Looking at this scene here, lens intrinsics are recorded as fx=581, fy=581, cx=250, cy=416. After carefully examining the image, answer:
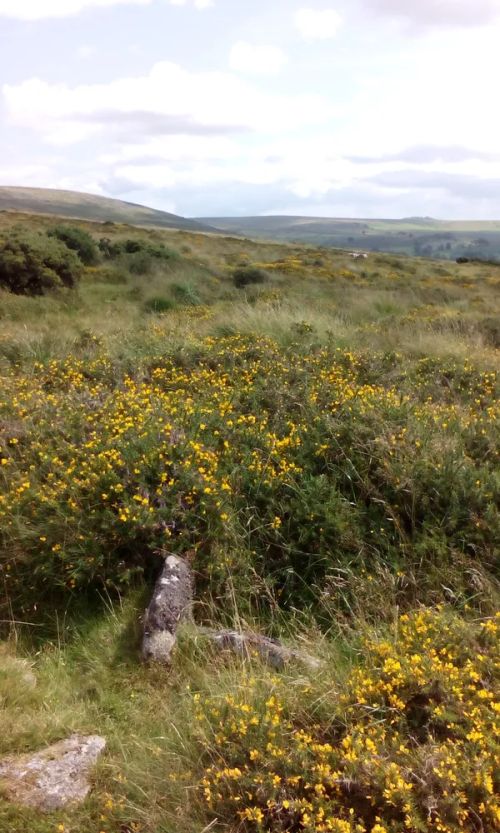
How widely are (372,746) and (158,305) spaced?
40.5ft

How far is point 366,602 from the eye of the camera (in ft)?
11.7

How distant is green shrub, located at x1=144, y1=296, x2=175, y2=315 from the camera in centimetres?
1347

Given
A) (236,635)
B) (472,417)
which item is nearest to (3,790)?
(236,635)

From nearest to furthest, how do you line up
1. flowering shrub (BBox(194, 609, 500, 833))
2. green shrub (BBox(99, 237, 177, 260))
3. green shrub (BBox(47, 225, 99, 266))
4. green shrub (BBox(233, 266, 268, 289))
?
flowering shrub (BBox(194, 609, 500, 833))
green shrub (BBox(233, 266, 268, 289))
green shrub (BBox(47, 225, 99, 266))
green shrub (BBox(99, 237, 177, 260))

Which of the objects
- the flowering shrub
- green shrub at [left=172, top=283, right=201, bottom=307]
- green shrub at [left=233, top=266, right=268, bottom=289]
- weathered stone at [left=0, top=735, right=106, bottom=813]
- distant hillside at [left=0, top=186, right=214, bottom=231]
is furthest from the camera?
distant hillside at [left=0, top=186, right=214, bottom=231]

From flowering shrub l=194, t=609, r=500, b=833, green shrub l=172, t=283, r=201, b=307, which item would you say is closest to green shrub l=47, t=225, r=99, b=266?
green shrub l=172, t=283, r=201, b=307

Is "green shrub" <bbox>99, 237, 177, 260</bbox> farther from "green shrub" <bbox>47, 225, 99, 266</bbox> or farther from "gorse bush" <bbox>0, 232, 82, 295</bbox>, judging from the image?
"gorse bush" <bbox>0, 232, 82, 295</bbox>

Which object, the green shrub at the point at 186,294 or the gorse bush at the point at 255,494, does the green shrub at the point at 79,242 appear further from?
the gorse bush at the point at 255,494

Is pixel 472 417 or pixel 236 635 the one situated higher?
pixel 472 417

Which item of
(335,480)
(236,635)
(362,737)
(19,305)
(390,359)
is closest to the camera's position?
(362,737)

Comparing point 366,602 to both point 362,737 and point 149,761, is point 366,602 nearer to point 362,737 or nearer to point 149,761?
point 362,737

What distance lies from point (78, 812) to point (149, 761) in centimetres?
34

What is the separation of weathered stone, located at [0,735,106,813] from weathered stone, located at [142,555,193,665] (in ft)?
2.15

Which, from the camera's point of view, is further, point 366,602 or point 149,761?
point 366,602
